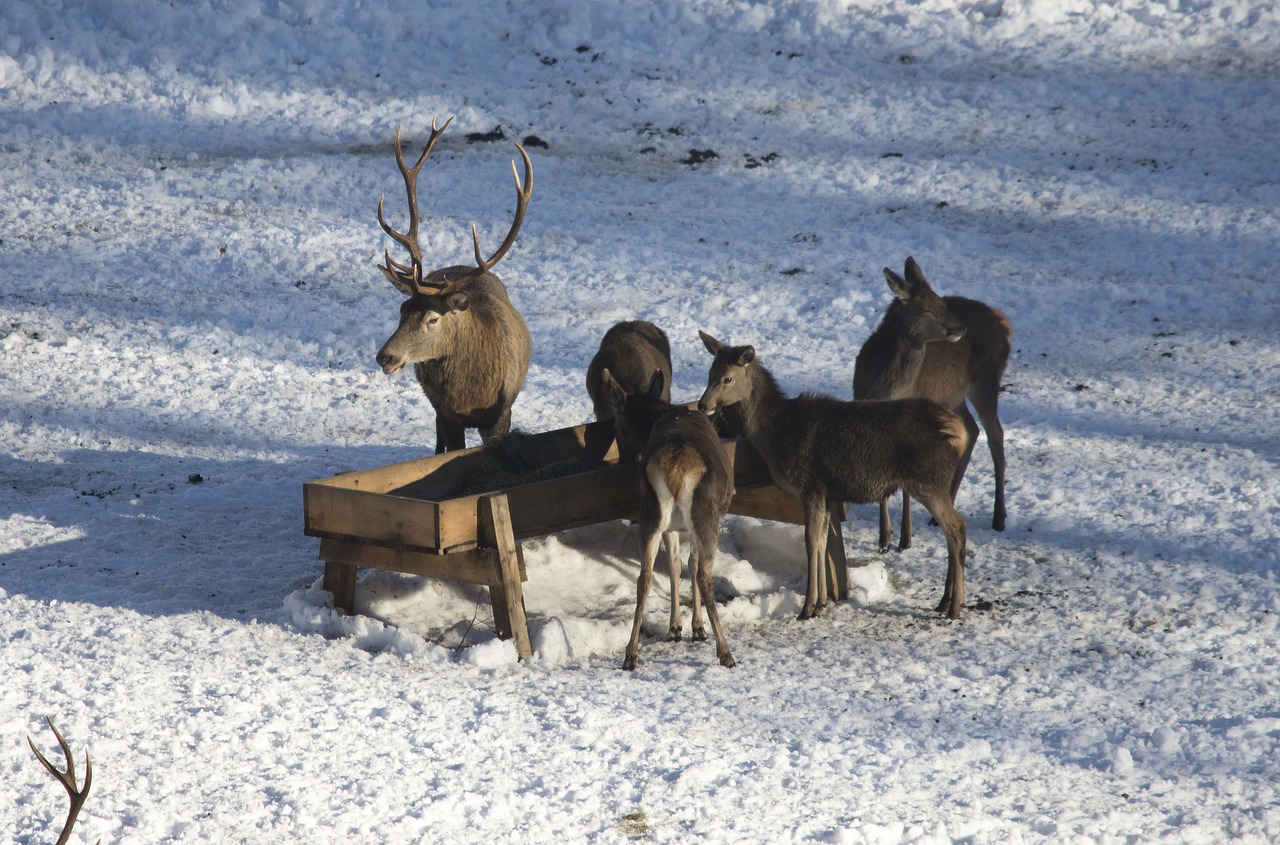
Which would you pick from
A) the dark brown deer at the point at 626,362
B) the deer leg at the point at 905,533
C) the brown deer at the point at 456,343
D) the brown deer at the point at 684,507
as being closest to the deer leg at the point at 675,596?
the brown deer at the point at 684,507

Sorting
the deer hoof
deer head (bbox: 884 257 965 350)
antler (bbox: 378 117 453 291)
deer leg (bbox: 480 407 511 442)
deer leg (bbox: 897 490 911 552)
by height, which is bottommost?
the deer hoof

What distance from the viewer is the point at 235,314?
12055 mm

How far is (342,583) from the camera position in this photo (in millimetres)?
6805

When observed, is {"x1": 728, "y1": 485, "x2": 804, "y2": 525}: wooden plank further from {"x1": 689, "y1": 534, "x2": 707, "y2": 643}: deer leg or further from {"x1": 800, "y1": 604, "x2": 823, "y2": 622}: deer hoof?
{"x1": 689, "y1": 534, "x2": 707, "y2": 643}: deer leg

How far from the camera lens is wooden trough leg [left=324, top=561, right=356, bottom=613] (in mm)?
6773

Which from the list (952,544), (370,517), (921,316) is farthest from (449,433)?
(952,544)

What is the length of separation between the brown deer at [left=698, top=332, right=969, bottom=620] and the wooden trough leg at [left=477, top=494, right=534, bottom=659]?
149 centimetres

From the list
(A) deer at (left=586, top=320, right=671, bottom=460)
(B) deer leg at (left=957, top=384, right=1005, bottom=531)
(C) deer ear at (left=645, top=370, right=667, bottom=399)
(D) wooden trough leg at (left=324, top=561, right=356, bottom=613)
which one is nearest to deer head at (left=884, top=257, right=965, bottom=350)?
(B) deer leg at (left=957, top=384, right=1005, bottom=531)

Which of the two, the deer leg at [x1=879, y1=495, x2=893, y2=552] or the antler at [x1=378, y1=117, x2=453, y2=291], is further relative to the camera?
the deer leg at [x1=879, y1=495, x2=893, y2=552]

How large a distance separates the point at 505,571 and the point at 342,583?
3.26ft

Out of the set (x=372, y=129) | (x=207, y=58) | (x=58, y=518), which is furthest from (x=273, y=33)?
(x=58, y=518)

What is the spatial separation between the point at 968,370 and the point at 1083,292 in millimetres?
4397

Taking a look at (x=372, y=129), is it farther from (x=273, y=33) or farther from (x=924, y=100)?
(x=924, y=100)

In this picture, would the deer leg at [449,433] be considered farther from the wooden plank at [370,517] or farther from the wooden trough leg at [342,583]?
the wooden plank at [370,517]
